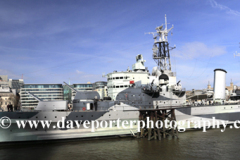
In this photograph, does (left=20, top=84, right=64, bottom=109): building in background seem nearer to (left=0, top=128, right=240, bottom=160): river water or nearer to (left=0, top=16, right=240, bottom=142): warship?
(left=0, top=16, right=240, bottom=142): warship

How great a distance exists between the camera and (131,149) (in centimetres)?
1512

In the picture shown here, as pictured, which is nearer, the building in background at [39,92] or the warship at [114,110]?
the warship at [114,110]

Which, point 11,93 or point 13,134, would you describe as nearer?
point 13,134

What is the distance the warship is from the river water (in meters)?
0.88

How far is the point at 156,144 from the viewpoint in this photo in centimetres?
1630

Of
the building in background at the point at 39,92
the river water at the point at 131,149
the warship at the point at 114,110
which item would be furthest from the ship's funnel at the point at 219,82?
the building in background at the point at 39,92

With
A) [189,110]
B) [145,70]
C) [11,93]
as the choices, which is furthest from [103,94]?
[11,93]

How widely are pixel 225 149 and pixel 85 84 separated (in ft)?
207

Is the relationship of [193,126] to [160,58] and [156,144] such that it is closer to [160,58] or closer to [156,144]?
[156,144]

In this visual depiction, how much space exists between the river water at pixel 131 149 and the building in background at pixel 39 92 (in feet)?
162

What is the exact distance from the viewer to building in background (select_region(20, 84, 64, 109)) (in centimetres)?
6234

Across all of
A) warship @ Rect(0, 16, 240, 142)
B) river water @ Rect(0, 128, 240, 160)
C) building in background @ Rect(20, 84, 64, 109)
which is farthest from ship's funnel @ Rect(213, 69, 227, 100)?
building in background @ Rect(20, 84, 64, 109)

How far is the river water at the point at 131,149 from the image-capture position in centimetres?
1345

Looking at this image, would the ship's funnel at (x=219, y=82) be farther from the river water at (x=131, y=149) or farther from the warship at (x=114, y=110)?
the river water at (x=131, y=149)
